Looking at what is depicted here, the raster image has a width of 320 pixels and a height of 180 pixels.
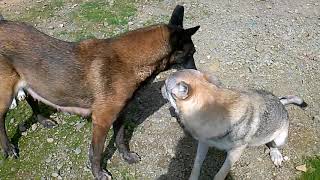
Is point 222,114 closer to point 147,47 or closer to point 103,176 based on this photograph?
point 147,47

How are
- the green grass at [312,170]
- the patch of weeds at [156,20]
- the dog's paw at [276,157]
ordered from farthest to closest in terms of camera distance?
the patch of weeds at [156,20] < the dog's paw at [276,157] < the green grass at [312,170]

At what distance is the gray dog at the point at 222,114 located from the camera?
404 centimetres

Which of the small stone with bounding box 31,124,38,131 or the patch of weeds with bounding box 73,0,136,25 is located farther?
the patch of weeds with bounding box 73,0,136,25

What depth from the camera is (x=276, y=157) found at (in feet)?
17.0

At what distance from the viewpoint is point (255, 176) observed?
5.10 m

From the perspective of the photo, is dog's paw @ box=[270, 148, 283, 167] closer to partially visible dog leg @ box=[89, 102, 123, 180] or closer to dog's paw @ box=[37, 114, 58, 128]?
partially visible dog leg @ box=[89, 102, 123, 180]

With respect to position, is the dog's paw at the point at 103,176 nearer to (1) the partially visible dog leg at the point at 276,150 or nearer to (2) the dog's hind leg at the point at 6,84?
(2) the dog's hind leg at the point at 6,84

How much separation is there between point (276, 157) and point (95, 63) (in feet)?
7.79

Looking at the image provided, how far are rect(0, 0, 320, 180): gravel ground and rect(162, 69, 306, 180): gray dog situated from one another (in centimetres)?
41

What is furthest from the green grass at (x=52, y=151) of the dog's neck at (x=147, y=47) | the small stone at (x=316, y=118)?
the small stone at (x=316, y=118)

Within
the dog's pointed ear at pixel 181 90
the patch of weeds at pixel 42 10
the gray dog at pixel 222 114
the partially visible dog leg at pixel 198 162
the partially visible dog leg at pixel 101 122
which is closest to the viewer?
the dog's pointed ear at pixel 181 90

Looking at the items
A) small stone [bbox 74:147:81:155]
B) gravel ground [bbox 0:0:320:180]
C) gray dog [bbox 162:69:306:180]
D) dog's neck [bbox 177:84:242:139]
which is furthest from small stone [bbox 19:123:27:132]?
dog's neck [bbox 177:84:242:139]

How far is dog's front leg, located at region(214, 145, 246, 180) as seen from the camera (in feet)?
15.1

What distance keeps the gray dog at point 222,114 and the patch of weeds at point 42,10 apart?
4.17m
